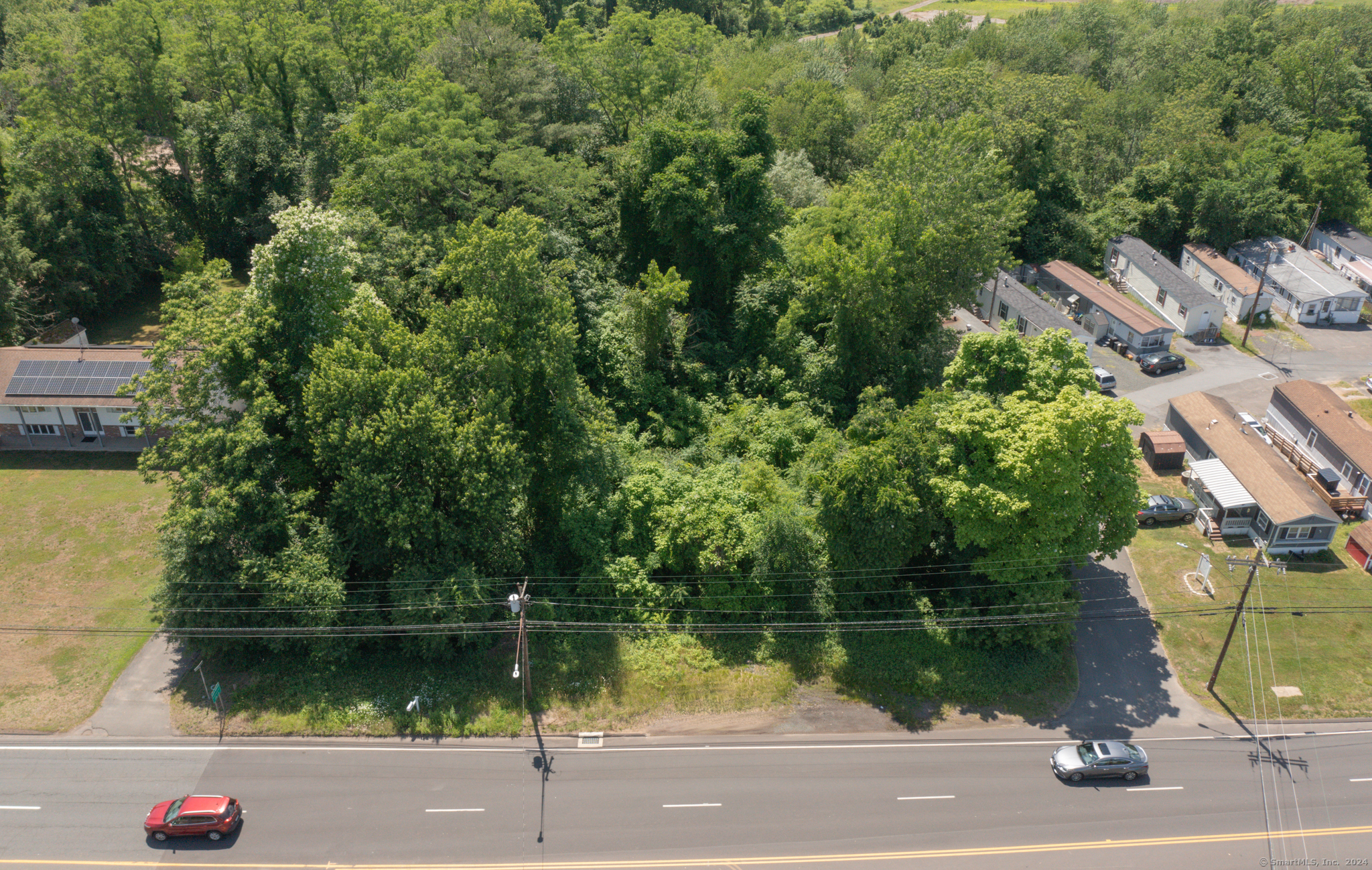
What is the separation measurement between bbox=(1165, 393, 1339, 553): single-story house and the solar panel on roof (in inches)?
2548

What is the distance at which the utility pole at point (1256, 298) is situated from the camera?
66312 mm

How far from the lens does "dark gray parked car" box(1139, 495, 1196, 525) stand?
161 feet

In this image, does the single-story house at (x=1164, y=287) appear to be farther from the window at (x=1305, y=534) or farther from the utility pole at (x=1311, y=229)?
the window at (x=1305, y=534)

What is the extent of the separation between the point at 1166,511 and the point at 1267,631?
8725mm

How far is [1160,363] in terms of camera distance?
63.4 metres

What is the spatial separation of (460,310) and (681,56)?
43538 mm

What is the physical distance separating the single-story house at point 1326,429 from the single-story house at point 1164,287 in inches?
426

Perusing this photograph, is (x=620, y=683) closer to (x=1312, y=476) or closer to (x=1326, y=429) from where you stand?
(x=1312, y=476)

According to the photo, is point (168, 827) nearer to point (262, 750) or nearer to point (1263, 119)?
point (262, 750)

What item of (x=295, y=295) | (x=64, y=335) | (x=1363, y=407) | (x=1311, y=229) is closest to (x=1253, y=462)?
(x=1363, y=407)

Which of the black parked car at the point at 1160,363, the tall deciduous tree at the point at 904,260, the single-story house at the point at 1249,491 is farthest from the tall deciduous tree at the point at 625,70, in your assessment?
the single-story house at the point at 1249,491

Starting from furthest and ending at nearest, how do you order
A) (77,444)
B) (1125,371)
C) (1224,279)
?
(1224,279) → (1125,371) → (77,444)

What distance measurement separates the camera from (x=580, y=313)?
172 feet

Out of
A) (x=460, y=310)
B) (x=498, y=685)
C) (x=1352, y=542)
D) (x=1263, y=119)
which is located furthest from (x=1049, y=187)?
(x=498, y=685)
